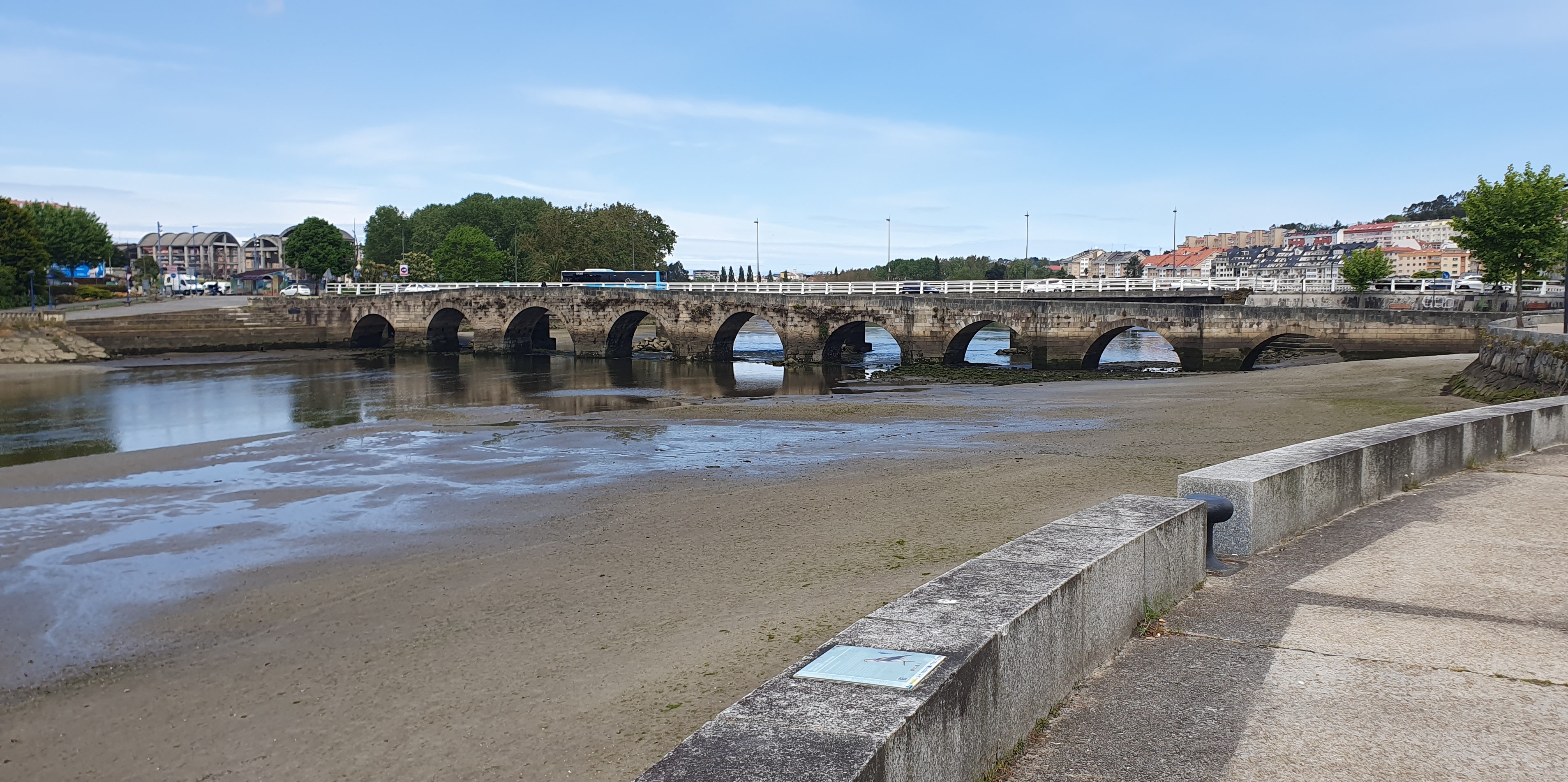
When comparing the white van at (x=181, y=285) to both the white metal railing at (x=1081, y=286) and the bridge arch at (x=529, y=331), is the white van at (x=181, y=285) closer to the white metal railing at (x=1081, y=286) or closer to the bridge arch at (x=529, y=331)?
the bridge arch at (x=529, y=331)

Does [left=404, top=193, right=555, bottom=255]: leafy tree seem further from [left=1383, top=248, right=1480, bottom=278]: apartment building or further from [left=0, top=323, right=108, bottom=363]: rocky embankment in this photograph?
[left=1383, top=248, right=1480, bottom=278]: apartment building

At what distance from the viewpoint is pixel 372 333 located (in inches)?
2601

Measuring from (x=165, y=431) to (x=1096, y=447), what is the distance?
21558 mm

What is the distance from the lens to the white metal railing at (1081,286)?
140ft

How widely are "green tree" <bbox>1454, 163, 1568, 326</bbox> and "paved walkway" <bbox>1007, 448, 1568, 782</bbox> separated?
41622mm

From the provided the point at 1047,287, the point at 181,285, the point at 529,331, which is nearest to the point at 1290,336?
the point at 1047,287

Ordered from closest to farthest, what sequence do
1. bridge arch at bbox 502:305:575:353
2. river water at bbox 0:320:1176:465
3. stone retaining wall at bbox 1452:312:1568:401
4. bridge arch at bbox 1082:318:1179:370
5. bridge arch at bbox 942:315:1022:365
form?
stone retaining wall at bbox 1452:312:1568:401
river water at bbox 0:320:1176:465
bridge arch at bbox 1082:318:1179:370
bridge arch at bbox 942:315:1022:365
bridge arch at bbox 502:305:575:353

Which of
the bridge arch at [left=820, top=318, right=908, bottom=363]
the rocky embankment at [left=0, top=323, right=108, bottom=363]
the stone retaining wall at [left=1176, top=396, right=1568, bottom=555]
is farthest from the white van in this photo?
the stone retaining wall at [left=1176, top=396, right=1568, bottom=555]

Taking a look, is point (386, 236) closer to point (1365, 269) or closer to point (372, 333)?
point (372, 333)

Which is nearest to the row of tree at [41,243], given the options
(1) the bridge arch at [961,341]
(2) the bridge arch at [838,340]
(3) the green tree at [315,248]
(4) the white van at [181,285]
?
(4) the white van at [181,285]

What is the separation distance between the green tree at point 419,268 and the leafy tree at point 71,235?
2577 cm

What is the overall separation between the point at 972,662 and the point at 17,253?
8381cm

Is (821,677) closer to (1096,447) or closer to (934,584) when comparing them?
(934,584)

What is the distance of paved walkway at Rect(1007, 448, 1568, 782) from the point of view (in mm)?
3416
